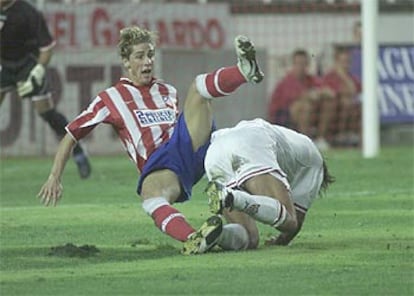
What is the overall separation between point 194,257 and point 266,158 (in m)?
0.79

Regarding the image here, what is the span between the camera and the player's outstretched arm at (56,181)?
920 cm

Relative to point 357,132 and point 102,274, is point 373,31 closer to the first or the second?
point 357,132

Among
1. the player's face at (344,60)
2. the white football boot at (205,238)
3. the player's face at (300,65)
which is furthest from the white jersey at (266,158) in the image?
the player's face at (344,60)

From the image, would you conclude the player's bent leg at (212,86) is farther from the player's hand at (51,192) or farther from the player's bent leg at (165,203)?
the player's hand at (51,192)

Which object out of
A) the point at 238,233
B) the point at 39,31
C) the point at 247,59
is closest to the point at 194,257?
the point at 238,233

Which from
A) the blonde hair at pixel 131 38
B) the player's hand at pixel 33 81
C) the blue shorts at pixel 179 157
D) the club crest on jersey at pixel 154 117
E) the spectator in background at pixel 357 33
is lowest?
the spectator in background at pixel 357 33

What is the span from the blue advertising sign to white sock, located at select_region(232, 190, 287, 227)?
13386mm

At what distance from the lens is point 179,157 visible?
31.2 feet

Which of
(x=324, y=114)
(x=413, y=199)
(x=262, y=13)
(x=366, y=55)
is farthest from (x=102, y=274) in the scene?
(x=262, y=13)

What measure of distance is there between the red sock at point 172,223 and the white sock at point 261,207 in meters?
0.39

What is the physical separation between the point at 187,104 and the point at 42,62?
695cm

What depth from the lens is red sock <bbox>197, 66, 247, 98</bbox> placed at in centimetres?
902

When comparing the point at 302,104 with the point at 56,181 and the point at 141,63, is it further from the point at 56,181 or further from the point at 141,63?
the point at 56,181

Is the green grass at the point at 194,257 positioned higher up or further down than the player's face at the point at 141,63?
further down
